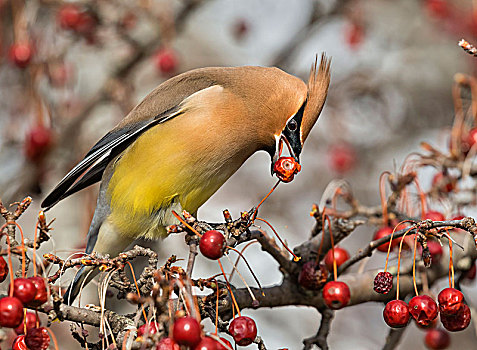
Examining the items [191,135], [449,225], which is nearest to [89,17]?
[191,135]

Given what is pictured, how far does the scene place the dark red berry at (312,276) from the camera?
2734 millimetres

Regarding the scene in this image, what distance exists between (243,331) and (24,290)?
65cm

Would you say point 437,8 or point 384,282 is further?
point 437,8

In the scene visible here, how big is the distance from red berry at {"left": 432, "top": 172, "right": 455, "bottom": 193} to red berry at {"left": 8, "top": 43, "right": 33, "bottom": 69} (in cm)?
296

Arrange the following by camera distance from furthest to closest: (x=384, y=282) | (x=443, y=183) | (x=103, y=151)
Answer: (x=103, y=151) < (x=443, y=183) < (x=384, y=282)

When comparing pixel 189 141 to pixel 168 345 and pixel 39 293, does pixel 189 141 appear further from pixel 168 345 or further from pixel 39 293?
pixel 168 345

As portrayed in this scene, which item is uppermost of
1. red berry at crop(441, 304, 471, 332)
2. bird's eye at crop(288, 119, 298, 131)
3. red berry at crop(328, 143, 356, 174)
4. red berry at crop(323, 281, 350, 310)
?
red berry at crop(328, 143, 356, 174)

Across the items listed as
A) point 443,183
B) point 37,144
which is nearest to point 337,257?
point 443,183

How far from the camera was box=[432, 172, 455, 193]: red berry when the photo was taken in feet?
11.0

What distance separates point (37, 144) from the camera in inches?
182

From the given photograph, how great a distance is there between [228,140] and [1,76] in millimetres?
2969

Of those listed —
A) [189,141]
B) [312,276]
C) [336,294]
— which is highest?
[189,141]

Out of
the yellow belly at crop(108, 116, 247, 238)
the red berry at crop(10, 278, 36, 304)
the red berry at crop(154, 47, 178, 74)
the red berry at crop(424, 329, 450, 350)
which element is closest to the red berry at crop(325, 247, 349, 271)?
the red berry at crop(424, 329, 450, 350)

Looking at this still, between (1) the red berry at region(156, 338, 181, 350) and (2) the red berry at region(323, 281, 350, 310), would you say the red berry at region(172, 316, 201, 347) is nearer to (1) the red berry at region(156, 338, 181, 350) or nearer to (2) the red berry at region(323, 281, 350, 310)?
(1) the red berry at region(156, 338, 181, 350)
